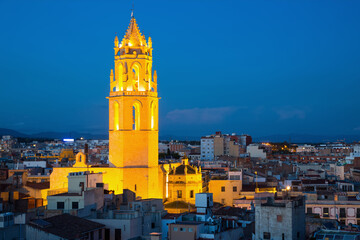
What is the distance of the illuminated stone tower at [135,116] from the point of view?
46.2m

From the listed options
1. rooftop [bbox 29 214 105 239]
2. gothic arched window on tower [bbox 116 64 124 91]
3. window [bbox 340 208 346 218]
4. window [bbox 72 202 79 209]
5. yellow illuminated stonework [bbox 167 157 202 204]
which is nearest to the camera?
rooftop [bbox 29 214 105 239]

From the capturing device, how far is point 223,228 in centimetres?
3103

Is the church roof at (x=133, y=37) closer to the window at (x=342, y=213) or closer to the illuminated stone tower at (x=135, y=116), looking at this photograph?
the illuminated stone tower at (x=135, y=116)

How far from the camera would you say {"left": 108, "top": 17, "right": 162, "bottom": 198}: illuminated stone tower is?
46.2 m

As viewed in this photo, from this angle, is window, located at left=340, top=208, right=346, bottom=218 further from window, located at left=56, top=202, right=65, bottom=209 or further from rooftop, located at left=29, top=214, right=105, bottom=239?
rooftop, located at left=29, top=214, right=105, bottom=239

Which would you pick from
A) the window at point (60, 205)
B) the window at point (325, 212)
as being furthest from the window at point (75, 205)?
the window at point (325, 212)

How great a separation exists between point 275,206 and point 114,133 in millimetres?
20323

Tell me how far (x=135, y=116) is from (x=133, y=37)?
557cm

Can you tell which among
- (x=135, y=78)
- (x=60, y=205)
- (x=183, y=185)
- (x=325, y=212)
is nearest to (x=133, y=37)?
(x=135, y=78)

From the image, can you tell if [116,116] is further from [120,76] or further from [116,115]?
[120,76]

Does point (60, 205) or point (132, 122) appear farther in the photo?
point (132, 122)

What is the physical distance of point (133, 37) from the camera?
4753cm

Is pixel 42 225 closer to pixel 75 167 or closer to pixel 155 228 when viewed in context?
A: pixel 155 228

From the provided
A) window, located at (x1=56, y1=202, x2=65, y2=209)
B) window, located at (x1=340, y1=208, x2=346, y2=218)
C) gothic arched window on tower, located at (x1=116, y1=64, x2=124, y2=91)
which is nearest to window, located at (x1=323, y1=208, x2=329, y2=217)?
window, located at (x1=340, y1=208, x2=346, y2=218)
